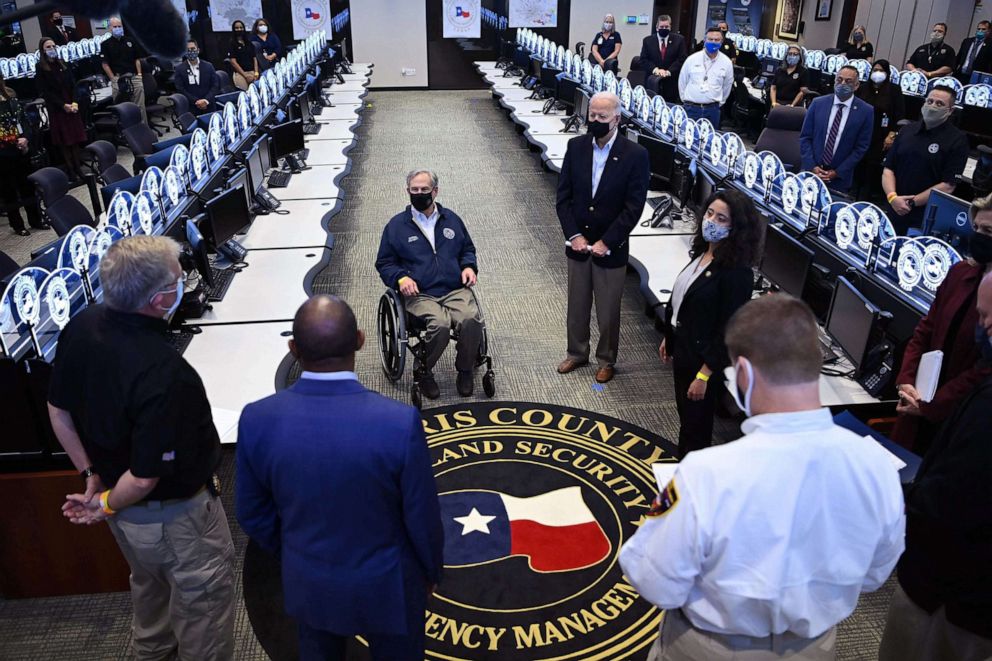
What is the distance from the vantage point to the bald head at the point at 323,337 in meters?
1.74

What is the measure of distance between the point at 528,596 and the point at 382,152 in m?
8.20

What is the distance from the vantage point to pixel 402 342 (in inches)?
161

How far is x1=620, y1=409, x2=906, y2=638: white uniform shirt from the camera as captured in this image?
A: 4.59 feet

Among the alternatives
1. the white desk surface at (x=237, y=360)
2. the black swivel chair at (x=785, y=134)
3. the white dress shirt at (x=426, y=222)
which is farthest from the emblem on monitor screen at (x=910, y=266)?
the black swivel chair at (x=785, y=134)

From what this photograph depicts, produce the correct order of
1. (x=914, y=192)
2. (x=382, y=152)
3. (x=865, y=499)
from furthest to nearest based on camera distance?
(x=382, y=152) < (x=914, y=192) < (x=865, y=499)

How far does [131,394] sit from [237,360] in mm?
1692

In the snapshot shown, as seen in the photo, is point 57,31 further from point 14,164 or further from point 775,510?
point 775,510

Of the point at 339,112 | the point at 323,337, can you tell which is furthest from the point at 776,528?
the point at 339,112

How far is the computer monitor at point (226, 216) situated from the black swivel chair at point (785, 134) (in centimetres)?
431

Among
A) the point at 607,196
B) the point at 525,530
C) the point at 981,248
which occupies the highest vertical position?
the point at 981,248

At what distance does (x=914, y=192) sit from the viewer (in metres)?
5.14

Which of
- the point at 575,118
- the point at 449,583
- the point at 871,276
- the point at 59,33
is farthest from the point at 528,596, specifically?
the point at 59,33

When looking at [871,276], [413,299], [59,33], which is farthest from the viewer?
[59,33]

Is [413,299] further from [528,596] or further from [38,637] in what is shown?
[38,637]
